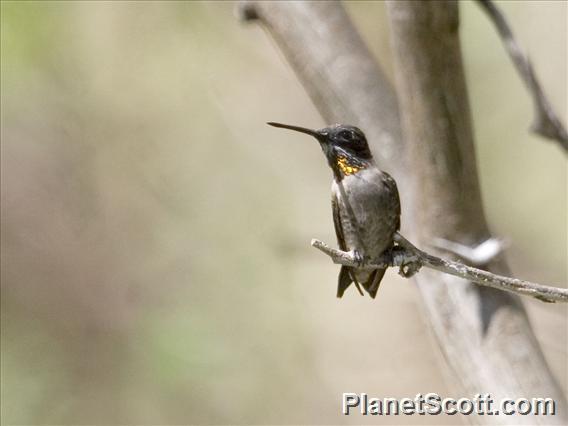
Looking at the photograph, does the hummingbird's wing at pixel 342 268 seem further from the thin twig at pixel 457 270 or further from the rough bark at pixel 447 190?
the rough bark at pixel 447 190

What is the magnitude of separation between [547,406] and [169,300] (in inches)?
158

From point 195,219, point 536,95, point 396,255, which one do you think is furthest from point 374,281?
point 195,219

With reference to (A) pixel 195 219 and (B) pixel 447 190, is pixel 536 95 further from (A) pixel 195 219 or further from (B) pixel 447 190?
(A) pixel 195 219

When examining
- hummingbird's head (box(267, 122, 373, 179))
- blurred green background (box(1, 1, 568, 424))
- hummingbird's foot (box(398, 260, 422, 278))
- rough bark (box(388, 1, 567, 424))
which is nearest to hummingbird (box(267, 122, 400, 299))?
hummingbird's head (box(267, 122, 373, 179))

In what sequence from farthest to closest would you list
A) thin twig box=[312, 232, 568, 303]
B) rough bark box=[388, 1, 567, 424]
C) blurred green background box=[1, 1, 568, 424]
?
blurred green background box=[1, 1, 568, 424] < rough bark box=[388, 1, 567, 424] < thin twig box=[312, 232, 568, 303]

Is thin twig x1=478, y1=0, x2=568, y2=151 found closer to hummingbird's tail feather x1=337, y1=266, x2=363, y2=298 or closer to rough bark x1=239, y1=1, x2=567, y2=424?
rough bark x1=239, y1=1, x2=567, y2=424

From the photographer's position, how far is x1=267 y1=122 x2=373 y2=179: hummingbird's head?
218 cm

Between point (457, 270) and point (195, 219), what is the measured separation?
465cm

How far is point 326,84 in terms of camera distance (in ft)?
10.2

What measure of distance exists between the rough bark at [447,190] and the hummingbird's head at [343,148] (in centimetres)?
52

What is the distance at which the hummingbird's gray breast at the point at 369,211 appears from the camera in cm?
213

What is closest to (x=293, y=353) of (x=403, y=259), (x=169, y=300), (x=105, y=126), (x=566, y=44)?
(x=169, y=300)

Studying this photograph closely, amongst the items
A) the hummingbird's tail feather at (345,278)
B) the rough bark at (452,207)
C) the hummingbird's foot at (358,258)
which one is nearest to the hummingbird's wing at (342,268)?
the hummingbird's tail feather at (345,278)

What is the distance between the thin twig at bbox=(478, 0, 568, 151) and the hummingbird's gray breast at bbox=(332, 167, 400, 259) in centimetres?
84
